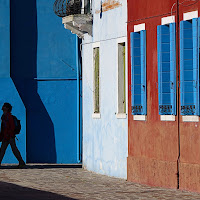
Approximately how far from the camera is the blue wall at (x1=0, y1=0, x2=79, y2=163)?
89.3 feet

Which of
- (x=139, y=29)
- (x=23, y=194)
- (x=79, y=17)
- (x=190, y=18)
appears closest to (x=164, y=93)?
(x=190, y=18)

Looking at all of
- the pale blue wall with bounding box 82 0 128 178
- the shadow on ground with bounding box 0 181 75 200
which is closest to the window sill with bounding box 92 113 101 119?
the pale blue wall with bounding box 82 0 128 178

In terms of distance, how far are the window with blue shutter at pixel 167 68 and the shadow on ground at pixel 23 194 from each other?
3.09 metres

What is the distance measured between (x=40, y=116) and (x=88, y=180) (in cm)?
804

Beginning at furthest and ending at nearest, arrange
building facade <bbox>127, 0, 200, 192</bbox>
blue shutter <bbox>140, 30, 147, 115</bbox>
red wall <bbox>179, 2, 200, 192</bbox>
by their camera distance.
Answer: blue shutter <bbox>140, 30, 147, 115</bbox>, building facade <bbox>127, 0, 200, 192</bbox>, red wall <bbox>179, 2, 200, 192</bbox>

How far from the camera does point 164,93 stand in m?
17.6

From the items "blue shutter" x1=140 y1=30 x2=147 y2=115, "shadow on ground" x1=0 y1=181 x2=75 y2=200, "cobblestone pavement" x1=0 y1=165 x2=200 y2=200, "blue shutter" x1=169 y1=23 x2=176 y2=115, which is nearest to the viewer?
"shadow on ground" x1=0 y1=181 x2=75 y2=200

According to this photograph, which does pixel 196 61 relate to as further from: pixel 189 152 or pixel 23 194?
pixel 23 194

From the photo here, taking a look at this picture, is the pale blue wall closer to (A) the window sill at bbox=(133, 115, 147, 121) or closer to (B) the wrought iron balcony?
(B) the wrought iron balcony

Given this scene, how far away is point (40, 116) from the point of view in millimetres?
27391

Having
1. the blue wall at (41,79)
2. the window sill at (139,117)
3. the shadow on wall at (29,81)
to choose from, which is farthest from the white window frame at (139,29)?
the shadow on wall at (29,81)

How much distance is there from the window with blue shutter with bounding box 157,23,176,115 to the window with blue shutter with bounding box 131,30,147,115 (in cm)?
89

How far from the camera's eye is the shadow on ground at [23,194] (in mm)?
15188

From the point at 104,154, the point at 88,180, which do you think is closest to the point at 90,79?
the point at 104,154
